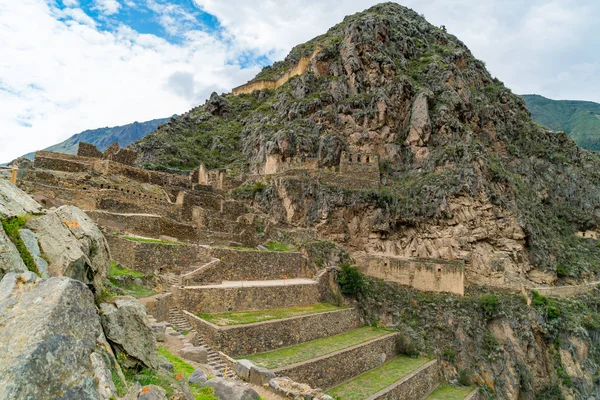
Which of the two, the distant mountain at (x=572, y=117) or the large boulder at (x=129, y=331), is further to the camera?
the distant mountain at (x=572, y=117)

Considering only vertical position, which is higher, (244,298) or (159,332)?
(159,332)

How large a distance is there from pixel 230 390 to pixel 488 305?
19516mm

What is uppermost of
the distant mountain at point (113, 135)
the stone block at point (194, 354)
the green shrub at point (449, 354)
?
the distant mountain at point (113, 135)

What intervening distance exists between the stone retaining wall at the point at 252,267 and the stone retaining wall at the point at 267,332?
2.78m

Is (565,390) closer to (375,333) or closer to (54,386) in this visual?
(375,333)

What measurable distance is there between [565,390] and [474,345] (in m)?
5.85

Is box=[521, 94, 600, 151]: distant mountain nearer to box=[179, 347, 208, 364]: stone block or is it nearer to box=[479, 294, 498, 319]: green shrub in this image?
box=[479, 294, 498, 319]: green shrub

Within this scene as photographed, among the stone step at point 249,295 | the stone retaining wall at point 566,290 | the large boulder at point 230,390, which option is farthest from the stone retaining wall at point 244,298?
the stone retaining wall at point 566,290

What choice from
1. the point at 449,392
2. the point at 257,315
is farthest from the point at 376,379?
the point at 257,315

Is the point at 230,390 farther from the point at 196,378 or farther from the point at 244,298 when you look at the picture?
the point at 244,298

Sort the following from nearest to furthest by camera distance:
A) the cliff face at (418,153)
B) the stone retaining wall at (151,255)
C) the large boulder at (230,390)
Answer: the large boulder at (230,390), the stone retaining wall at (151,255), the cliff face at (418,153)

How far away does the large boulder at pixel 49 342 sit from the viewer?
3.09 m

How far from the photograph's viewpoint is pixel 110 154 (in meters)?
23.0

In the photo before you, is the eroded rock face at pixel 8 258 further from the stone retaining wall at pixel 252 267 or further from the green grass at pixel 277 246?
the green grass at pixel 277 246
